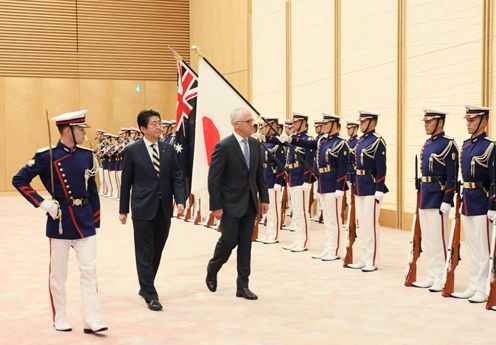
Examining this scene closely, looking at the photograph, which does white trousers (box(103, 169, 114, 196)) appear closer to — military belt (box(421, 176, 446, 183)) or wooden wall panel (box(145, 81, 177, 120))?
wooden wall panel (box(145, 81, 177, 120))

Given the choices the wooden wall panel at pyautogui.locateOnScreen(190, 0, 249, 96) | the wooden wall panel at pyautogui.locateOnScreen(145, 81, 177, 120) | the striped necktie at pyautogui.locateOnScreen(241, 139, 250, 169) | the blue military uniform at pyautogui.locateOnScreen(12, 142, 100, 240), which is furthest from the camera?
the wooden wall panel at pyautogui.locateOnScreen(145, 81, 177, 120)

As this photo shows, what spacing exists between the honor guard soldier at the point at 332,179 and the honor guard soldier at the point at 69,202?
139 inches

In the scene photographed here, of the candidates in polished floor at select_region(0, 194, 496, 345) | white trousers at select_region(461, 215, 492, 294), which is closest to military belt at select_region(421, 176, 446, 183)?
white trousers at select_region(461, 215, 492, 294)

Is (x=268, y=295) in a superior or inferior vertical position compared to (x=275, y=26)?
inferior

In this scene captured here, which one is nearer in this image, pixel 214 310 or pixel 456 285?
pixel 214 310

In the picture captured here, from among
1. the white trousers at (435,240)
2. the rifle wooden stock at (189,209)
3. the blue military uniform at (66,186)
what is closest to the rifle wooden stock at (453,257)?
the white trousers at (435,240)

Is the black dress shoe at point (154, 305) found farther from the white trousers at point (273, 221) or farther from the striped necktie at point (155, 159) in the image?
the white trousers at point (273, 221)

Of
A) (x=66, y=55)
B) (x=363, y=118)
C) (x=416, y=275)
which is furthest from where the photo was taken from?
(x=66, y=55)

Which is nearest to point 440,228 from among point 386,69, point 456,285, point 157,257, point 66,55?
point 456,285

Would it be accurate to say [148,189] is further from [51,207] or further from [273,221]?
[273,221]

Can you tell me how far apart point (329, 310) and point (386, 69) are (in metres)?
6.20

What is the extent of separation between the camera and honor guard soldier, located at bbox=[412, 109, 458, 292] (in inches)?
243

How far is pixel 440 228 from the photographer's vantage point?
631 cm

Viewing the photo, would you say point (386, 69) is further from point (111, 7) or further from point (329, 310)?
point (111, 7)
